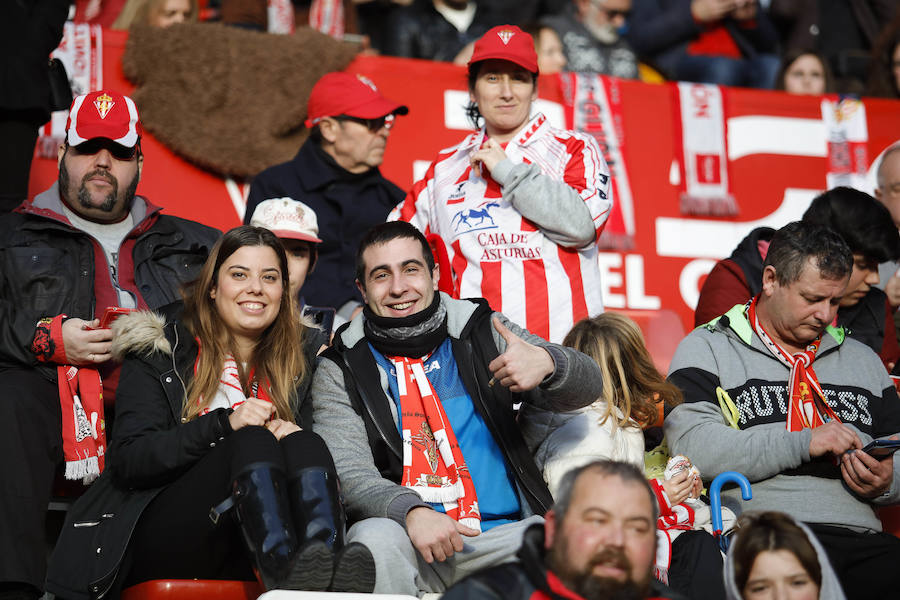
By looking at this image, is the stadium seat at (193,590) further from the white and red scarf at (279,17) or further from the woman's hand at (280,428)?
the white and red scarf at (279,17)

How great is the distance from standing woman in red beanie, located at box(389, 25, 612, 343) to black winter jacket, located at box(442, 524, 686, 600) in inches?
69.1

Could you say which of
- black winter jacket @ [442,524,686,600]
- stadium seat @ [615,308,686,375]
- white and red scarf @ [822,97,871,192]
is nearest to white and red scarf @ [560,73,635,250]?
stadium seat @ [615,308,686,375]

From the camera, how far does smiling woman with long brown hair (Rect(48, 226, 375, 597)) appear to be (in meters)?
3.15

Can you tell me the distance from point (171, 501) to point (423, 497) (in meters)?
0.71

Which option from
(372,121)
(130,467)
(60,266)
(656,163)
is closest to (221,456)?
(130,467)

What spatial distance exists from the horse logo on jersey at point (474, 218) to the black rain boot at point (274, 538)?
5.11 feet

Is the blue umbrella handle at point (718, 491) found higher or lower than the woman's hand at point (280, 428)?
lower

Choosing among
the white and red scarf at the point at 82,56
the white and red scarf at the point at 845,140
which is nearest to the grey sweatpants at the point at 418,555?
the white and red scarf at the point at 82,56

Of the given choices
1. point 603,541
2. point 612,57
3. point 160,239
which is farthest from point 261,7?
point 603,541

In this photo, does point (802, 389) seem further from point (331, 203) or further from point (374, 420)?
point (331, 203)

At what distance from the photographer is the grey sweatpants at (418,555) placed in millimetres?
3234

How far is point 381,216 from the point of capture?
5332 mm

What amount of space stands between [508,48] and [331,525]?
2.15 metres

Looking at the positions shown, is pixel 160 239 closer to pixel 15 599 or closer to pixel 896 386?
pixel 15 599
